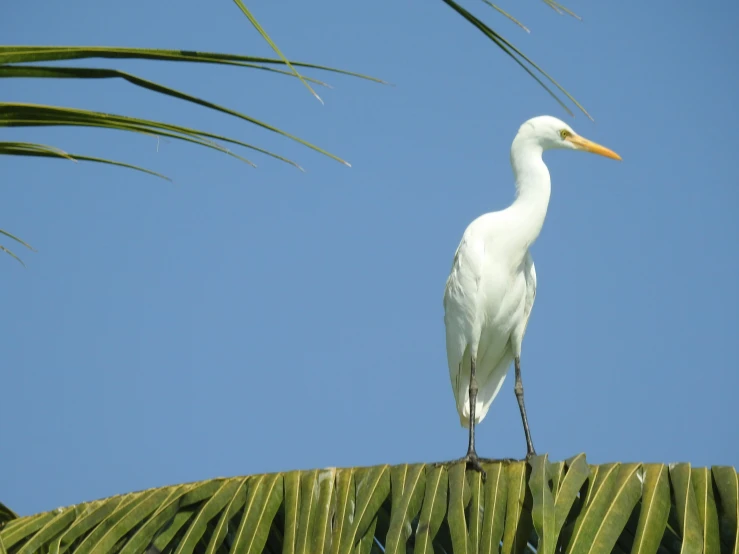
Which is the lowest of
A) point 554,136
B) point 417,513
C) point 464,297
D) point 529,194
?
point 417,513

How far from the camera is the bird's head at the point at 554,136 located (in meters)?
5.67

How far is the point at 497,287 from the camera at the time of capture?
17.4 ft

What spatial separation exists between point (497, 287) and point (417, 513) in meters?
2.99

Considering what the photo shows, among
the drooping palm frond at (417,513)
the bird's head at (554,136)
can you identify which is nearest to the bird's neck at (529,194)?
the bird's head at (554,136)

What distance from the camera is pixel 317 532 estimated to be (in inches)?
93.1

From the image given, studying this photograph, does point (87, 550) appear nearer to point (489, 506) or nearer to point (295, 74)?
point (489, 506)

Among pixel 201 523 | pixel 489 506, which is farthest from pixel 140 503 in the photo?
pixel 489 506

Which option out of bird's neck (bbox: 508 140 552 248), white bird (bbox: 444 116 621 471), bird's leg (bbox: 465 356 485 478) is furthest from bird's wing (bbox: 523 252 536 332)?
bird's leg (bbox: 465 356 485 478)

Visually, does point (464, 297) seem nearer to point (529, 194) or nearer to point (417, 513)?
point (529, 194)

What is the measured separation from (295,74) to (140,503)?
193 cm

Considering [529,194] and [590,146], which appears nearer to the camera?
[529,194]

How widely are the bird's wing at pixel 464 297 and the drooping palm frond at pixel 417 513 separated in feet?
9.11

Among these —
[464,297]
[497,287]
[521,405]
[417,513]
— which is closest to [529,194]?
[497,287]

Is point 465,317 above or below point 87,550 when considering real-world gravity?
above
